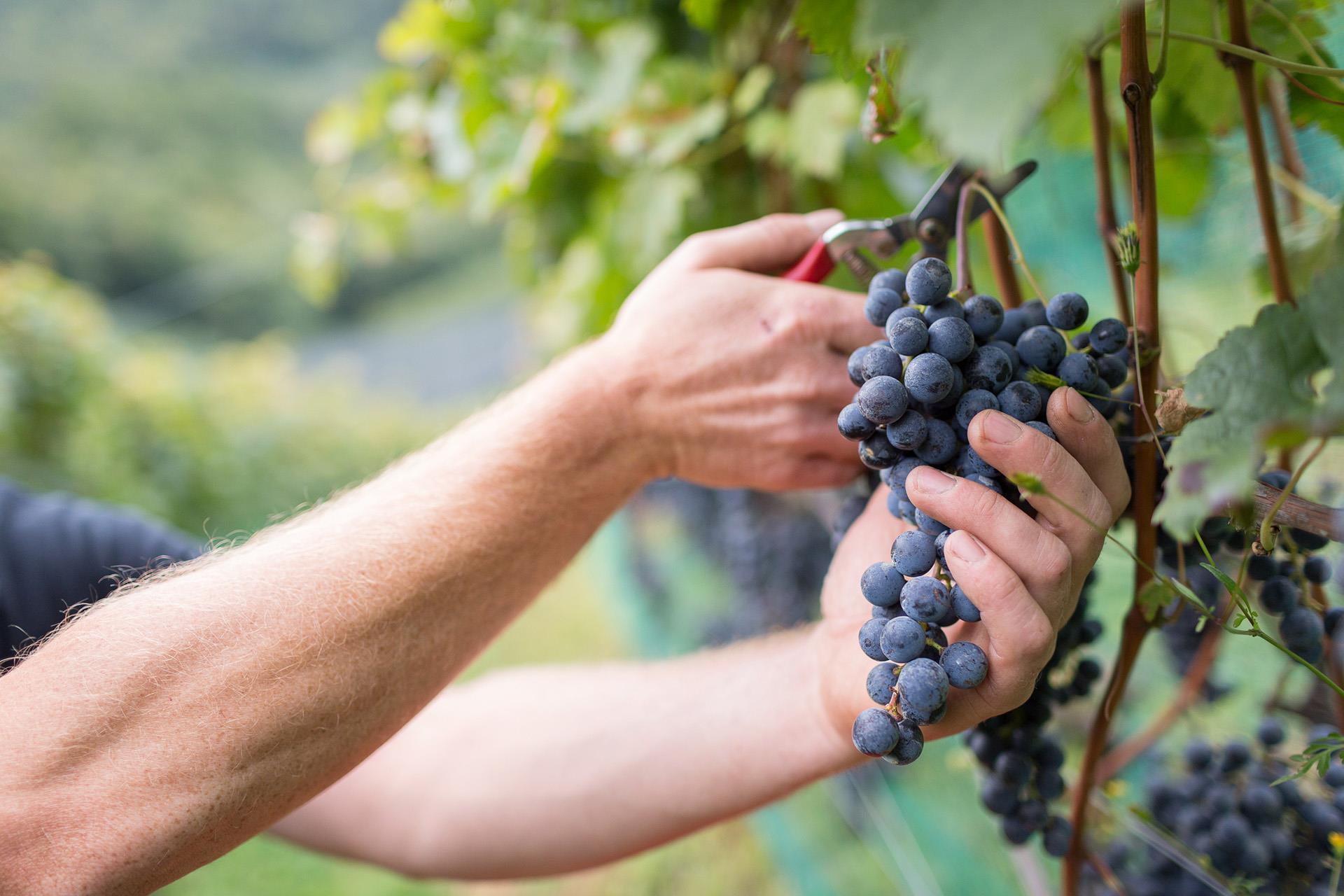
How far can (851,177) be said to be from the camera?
1.41 m

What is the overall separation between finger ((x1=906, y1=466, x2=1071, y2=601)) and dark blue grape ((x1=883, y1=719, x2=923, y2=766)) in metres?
0.12

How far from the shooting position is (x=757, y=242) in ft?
2.86

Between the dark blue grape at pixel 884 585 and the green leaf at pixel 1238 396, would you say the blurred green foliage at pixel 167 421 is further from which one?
the green leaf at pixel 1238 396

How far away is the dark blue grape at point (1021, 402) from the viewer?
1.76 feet

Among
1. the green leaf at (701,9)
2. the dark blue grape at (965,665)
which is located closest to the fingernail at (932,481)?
the dark blue grape at (965,665)

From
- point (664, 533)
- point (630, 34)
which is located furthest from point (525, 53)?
point (664, 533)

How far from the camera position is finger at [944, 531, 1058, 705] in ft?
1.68

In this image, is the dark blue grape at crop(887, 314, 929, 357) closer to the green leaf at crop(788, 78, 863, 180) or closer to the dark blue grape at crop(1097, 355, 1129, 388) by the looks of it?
the dark blue grape at crop(1097, 355, 1129, 388)

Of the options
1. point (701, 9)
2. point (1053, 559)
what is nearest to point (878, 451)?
point (1053, 559)

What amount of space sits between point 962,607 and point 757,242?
0.47 meters

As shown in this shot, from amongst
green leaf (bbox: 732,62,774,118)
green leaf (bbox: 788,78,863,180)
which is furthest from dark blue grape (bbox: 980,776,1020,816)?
green leaf (bbox: 732,62,774,118)

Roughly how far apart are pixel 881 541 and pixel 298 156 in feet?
54.7

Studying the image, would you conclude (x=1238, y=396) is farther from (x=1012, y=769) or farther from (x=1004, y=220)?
(x=1012, y=769)

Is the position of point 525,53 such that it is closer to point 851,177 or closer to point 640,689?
point 851,177
